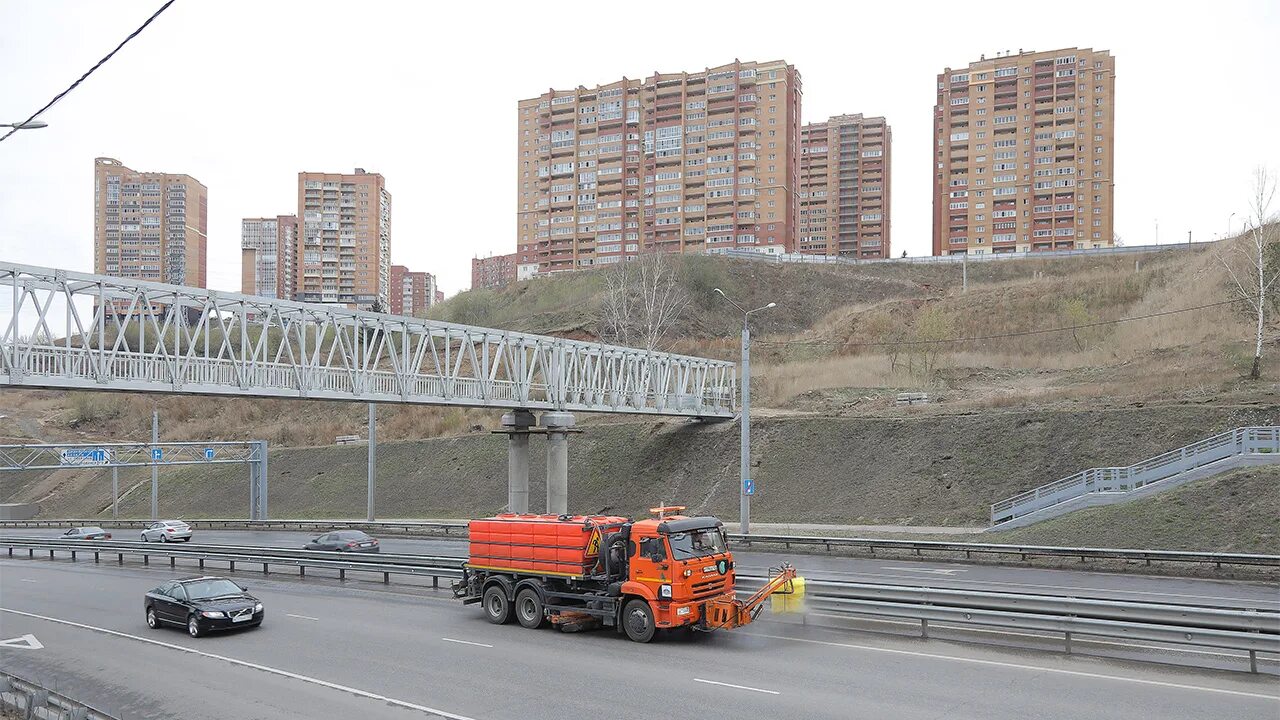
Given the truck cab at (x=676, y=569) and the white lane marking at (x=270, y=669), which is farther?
the truck cab at (x=676, y=569)

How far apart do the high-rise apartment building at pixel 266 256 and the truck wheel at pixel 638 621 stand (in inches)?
6400

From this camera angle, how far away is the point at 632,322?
87188mm

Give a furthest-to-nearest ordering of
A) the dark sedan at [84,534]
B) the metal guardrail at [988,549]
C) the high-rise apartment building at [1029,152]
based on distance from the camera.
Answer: the high-rise apartment building at [1029,152], the dark sedan at [84,534], the metal guardrail at [988,549]

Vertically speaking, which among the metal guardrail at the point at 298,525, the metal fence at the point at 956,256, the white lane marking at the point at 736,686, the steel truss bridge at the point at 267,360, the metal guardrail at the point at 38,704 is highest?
the metal fence at the point at 956,256

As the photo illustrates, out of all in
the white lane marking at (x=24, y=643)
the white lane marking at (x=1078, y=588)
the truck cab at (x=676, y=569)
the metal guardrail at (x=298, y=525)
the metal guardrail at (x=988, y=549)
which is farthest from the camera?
the metal guardrail at (x=298, y=525)

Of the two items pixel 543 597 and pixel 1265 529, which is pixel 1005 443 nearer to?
pixel 1265 529

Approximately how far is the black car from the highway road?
34cm

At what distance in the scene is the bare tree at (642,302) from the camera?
287 ft

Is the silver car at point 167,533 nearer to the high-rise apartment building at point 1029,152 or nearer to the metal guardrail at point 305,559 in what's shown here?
the metal guardrail at point 305,559

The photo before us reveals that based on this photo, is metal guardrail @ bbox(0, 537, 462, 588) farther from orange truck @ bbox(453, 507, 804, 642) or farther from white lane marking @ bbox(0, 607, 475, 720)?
white lane marking @ bbox(0, 607, 475, 720)

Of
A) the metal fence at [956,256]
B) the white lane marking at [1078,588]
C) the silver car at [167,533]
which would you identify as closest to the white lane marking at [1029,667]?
the white lane marking at [1078,588]

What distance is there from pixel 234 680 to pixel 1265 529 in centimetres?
2997

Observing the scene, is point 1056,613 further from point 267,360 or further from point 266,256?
point 266,256

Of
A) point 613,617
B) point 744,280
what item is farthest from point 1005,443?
point 744,280
